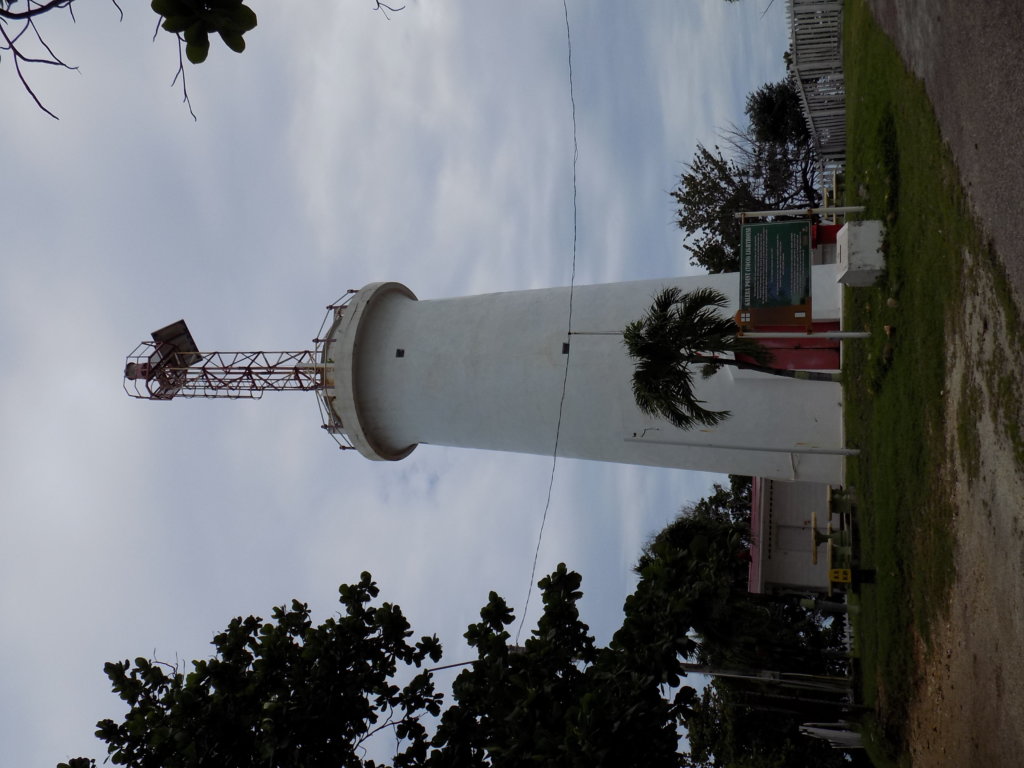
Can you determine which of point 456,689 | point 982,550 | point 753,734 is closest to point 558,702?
point 456,689

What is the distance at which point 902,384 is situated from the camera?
42.0 feet

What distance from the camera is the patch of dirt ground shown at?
857 centimetres

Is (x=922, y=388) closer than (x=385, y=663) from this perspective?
No

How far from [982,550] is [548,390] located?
26.4 ft

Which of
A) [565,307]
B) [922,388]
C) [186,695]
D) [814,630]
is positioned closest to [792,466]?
[922,388]

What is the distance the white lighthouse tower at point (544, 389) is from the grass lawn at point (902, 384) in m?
1.13

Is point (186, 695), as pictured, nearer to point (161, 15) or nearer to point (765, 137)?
→ point (161, 15)

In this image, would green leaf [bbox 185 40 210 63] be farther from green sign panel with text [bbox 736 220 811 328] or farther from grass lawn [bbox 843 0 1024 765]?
green sign panel with text [bbox 736 220 811 328]

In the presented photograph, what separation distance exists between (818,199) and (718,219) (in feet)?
13.9

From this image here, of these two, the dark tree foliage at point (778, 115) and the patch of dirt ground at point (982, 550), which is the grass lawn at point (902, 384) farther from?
the dark tree foliage at point (778, 115)

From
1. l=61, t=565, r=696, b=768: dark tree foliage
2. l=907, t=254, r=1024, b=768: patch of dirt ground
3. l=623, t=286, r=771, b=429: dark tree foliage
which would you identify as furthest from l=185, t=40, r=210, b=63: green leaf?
l=623, t=286, r=771, b=429: dark tree foliage

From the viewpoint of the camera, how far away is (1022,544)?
823 cm

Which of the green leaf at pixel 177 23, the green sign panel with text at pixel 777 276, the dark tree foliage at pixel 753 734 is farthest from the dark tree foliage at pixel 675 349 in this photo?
the dark tree foliage at pixel 753 734

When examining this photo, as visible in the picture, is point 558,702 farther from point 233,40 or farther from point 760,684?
point 760,684
